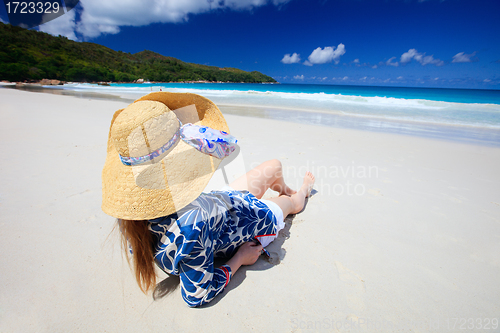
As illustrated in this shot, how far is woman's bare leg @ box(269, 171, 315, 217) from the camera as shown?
6.57ft

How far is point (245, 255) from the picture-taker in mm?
1508

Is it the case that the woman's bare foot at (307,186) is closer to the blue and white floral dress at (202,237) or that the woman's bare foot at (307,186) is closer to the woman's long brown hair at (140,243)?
the blue and white floral dress at (202,237)

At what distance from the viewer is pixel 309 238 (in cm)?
197

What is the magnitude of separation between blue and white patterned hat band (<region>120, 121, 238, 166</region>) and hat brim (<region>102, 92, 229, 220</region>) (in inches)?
1.1

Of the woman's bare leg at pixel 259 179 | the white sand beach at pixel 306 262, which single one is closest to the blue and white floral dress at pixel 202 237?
the white sand beach at pixel 306 262

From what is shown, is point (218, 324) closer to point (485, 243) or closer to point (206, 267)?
point (206, 267)

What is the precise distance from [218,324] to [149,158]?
105cm

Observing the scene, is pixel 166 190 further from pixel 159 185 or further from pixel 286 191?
pixel 286 191

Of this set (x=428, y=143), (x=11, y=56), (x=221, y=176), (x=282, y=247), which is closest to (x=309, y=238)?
(x=282, y=247)

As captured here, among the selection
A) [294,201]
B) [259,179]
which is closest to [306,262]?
[294,201]

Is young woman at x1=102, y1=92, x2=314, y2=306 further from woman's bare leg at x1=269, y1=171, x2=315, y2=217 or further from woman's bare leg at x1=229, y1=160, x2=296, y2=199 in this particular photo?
woman's bare leg at x1=269, y1=171, x2=315, y2=217

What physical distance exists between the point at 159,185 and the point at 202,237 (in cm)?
32

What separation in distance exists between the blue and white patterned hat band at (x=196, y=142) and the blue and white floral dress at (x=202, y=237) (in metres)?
0.28

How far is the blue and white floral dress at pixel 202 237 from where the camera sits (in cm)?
100
